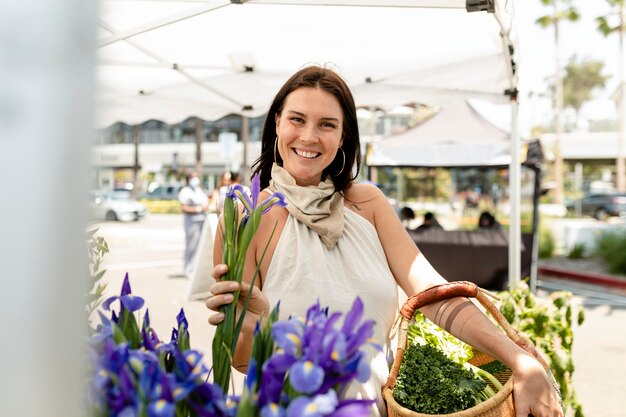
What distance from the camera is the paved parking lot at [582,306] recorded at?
1285 mm

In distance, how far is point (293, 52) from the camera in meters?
4.84

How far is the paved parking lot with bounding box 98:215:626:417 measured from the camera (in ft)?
4.22

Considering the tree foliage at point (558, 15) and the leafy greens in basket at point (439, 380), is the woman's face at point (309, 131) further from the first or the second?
the tree foliage at point (558, 15)

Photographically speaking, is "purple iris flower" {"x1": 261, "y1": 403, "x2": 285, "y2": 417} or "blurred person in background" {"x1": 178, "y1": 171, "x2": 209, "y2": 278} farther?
"blurred person in background" {"x1": 178, "y1": 171, "x2": 209, "y2": 278}

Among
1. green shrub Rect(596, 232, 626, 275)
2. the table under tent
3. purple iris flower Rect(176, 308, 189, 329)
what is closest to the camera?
purple iris flower Rect(176, 308, 189, 329)

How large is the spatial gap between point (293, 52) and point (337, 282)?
11.7 ft

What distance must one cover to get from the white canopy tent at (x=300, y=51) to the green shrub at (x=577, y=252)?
29.7 feet

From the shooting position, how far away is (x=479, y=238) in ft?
29.9

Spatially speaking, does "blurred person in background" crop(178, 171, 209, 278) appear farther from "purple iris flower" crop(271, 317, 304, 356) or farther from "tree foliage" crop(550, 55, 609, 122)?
"tree foliage" crop(550, 55, 609, 122)

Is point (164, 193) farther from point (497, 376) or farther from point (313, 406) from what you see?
point (313, 406)

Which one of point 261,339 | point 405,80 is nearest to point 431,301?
point 261,339

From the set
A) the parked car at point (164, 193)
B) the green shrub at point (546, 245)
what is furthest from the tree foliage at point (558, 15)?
the parked car at point (164, 193)

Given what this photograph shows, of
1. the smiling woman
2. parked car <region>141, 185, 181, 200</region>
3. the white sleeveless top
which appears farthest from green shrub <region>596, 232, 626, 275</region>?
parked car <region>141, 185, 181, 200</region>

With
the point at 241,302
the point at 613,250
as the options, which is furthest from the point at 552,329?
the point at 613,250
